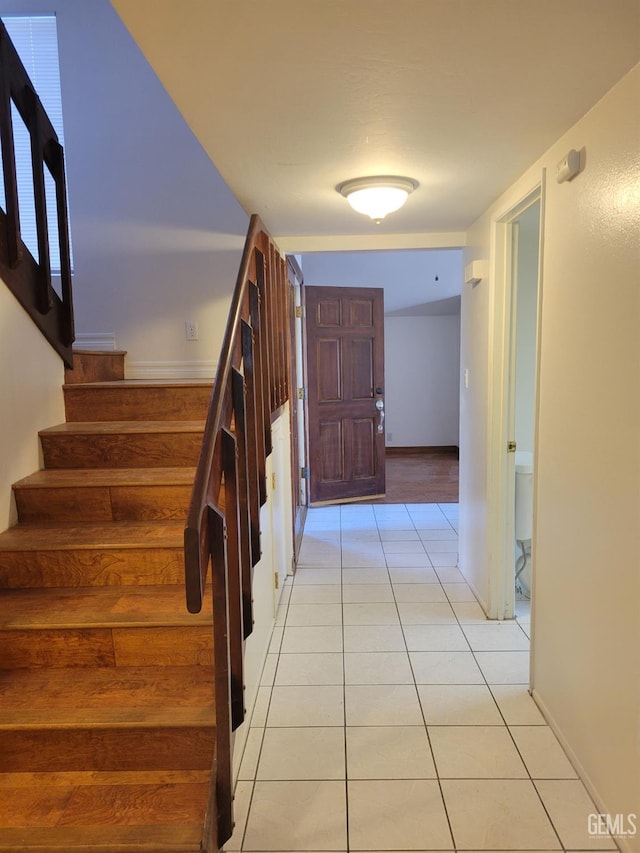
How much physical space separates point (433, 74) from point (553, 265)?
2.73 ft

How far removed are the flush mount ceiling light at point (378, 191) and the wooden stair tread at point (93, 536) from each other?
4.93 feet

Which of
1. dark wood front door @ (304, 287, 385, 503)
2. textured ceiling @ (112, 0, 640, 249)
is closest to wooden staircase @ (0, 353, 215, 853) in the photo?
textured ceiling @ (112, 0, 640, 249)

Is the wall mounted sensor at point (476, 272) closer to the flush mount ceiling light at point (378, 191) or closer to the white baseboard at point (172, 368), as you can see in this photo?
the flush mount ceiling light at point (378, 191)

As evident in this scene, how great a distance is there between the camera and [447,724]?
2027 millimetres

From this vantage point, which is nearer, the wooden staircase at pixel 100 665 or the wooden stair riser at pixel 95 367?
the wooden staircase at pixel 100 665

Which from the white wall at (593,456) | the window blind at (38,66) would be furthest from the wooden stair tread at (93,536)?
the window blind at (38,66)

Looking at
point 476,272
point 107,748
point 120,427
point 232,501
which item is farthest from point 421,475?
point 107,748

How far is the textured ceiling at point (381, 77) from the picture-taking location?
3.66ft

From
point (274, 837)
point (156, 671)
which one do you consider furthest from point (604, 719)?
point (156, 671)

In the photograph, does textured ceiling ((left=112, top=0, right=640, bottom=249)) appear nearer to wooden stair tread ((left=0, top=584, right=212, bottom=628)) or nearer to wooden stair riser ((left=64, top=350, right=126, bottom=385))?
wooden stair riser ((left=64, top=350, right=126, bottom=385))

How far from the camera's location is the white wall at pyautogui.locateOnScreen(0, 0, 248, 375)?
3414 millimetres

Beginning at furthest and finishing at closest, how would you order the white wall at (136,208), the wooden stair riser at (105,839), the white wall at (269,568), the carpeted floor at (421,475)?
1. the carpeted floor at (421,475)
2. the white wall at (136,208)
3. the white wall at (269,568)
4. the wooden stair riser at (105,839)

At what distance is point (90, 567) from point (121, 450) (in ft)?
2.04

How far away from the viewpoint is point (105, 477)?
2.26 m
